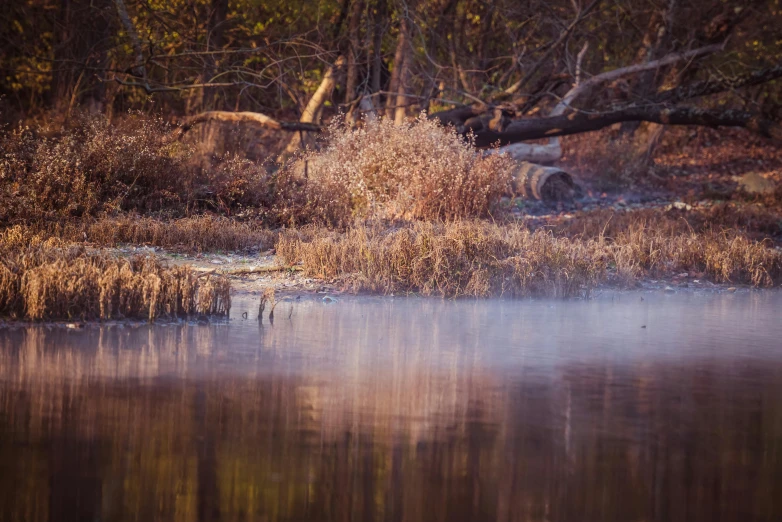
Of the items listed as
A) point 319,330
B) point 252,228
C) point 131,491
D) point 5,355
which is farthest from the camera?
point 252,228

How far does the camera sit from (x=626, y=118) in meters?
20.8

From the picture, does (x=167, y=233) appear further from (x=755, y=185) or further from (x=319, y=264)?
(x=755, y=185)

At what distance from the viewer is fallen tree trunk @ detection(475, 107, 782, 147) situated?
1983 cm

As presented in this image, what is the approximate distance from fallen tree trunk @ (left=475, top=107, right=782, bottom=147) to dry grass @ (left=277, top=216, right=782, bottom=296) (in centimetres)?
784

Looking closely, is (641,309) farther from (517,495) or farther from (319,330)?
(517,495)

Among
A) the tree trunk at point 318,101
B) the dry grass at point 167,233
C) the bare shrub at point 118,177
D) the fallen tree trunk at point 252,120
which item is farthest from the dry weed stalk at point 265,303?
the tree trunk at point 318,101

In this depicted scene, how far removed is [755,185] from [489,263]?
14552mm

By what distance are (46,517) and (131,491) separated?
42cm

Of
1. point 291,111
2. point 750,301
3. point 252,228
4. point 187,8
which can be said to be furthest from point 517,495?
point 291,111

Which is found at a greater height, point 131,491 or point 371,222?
point 371,222

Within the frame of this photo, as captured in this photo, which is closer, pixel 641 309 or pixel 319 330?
pixel 319 330

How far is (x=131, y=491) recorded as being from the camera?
4586 mm

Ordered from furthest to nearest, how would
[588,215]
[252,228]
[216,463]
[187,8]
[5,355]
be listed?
[187,8] → [588,215] → [252,228] → [5,355] → [216,463]

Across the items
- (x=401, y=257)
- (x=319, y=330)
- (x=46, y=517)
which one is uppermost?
(x=401, y=257)
